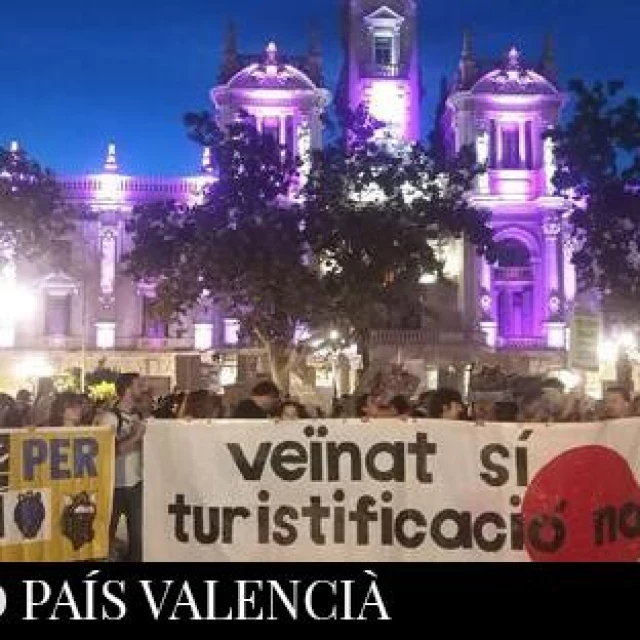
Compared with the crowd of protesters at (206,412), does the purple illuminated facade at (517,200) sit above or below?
above

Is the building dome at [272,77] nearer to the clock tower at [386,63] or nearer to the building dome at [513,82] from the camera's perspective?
the clock tower at [386,63]

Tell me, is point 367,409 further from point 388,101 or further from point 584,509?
point 388,101

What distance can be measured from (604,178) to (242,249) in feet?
35.0

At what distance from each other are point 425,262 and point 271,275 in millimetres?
4928

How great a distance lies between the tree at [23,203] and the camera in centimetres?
3434

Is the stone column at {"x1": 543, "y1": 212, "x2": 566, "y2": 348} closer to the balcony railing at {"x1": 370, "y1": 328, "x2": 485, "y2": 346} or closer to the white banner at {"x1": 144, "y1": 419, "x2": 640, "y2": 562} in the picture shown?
the balcony railing at {"x1": 370, "y1": 328, "x2": 485, "y2": 346}

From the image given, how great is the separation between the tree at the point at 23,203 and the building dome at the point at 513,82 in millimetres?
19847

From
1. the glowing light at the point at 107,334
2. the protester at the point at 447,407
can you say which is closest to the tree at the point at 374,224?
the glowing light at the point at 107,334

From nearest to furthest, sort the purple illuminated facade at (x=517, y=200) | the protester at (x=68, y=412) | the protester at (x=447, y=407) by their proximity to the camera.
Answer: the protester at (x=447, y=407) → the protester at (x=68, y=412) → the purple illuminated facade at (x=517, y=200)

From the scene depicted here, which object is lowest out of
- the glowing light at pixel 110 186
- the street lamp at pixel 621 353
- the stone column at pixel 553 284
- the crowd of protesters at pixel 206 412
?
the crowd of protesters at pixel 206 412

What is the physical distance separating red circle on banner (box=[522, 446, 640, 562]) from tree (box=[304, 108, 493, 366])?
80.4ft

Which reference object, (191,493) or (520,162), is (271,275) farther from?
(191,493)

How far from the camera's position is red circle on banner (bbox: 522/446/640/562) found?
656cm

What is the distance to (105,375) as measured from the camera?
1000 inches
